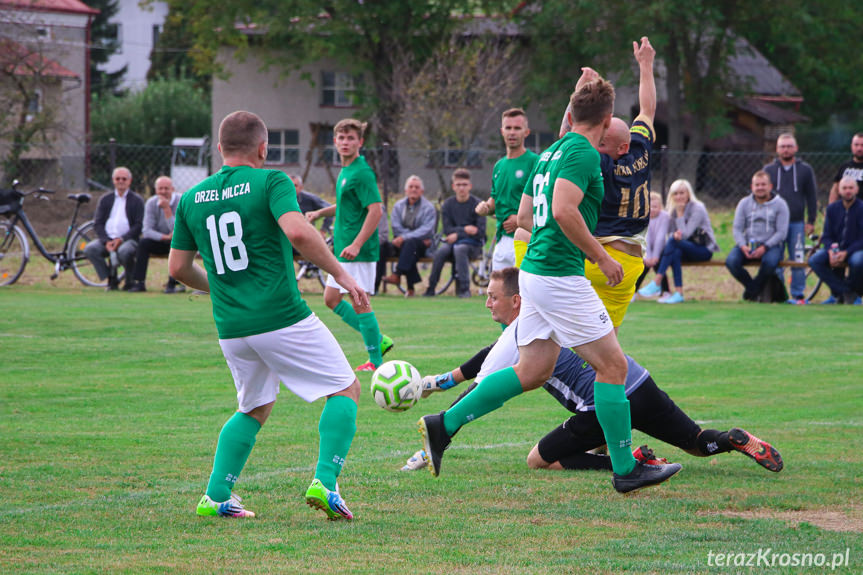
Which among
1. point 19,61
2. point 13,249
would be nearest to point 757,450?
point 13,249

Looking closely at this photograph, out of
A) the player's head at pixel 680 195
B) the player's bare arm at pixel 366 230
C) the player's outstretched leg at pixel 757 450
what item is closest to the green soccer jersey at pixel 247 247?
the player's outstretched leg at pixel 757 450

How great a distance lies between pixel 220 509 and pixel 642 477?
6.78ft

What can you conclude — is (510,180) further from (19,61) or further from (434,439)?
(19,61)

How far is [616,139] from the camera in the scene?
6.06 meters

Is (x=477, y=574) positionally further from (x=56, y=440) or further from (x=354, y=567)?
(x=56, y=440)

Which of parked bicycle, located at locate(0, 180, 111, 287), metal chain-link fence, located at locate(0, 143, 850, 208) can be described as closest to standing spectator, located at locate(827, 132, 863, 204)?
metal chain-link fence, located at locate(0, 143, 850, 208)

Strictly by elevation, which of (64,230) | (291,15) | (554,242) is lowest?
(64,230)

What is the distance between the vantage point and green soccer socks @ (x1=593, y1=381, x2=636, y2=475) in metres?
5.38

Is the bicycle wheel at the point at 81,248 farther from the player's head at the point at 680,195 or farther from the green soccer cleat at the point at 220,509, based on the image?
the green soccer cleat at the point at 220,509

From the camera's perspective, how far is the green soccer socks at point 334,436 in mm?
4754

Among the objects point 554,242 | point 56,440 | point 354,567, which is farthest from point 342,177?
point 354,567

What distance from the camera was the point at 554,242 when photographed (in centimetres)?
538

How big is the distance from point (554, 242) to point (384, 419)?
8.72ft

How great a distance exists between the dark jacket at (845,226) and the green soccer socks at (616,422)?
10.9 metres
